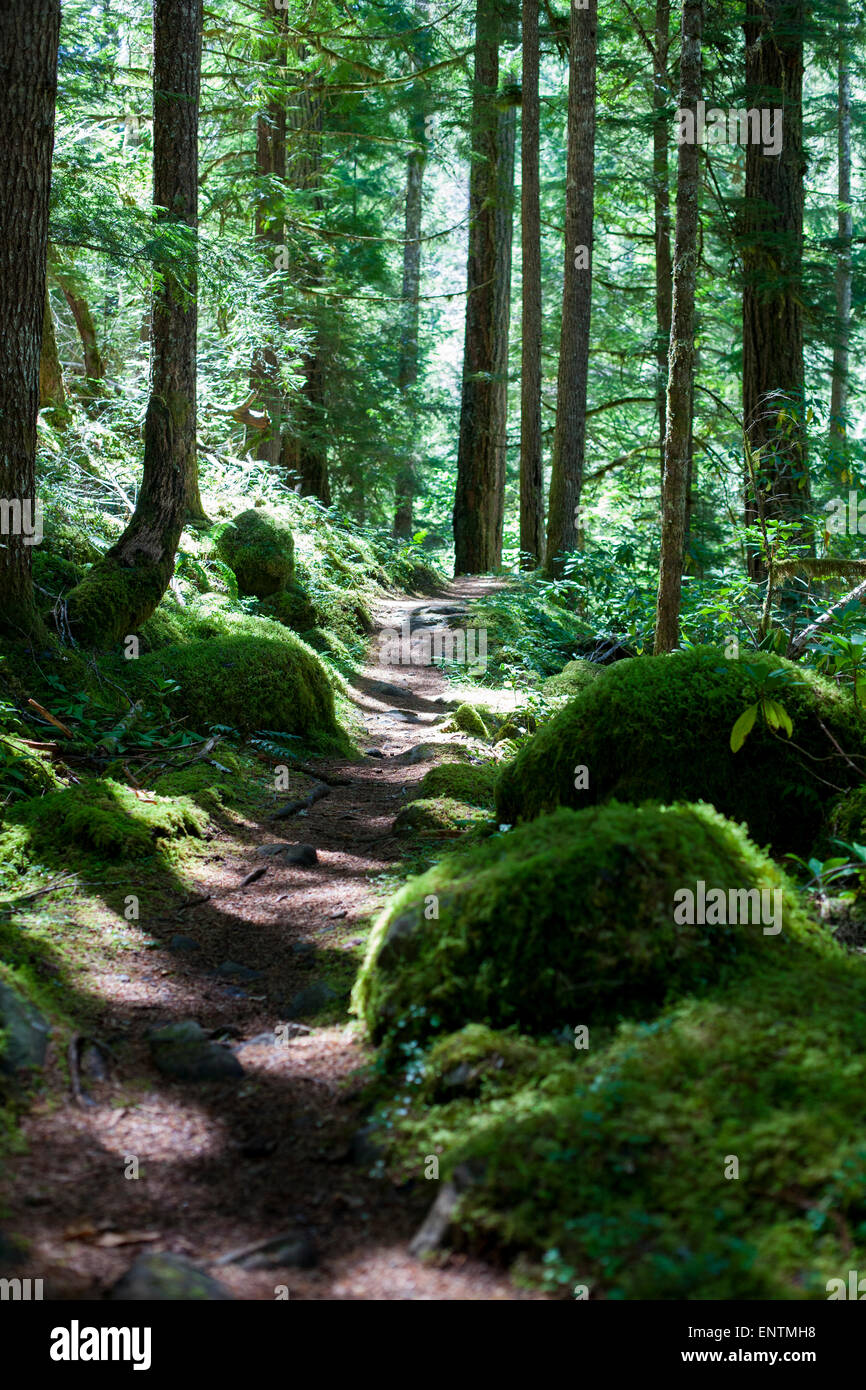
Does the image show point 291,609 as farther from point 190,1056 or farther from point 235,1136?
point 235,1136

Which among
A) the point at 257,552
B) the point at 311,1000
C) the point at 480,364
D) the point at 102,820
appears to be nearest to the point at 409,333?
the point at 480,364

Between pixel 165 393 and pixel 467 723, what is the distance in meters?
4.21

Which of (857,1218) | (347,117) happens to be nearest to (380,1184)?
(857,1218)

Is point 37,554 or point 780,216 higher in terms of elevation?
point 780,216

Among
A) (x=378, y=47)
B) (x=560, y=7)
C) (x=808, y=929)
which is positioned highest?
(x=560, y=7)

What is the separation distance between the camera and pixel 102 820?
5.12 m

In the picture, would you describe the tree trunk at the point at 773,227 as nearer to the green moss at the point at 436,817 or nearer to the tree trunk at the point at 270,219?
the green moss at the point at 436,817

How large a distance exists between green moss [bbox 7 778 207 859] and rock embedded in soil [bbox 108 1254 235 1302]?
3112 mm

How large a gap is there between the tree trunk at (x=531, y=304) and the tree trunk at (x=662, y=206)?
198 cm

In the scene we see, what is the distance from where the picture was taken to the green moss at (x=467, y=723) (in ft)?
27.9

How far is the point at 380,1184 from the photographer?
2621mm

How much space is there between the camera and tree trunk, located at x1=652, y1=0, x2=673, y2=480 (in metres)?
14.6
